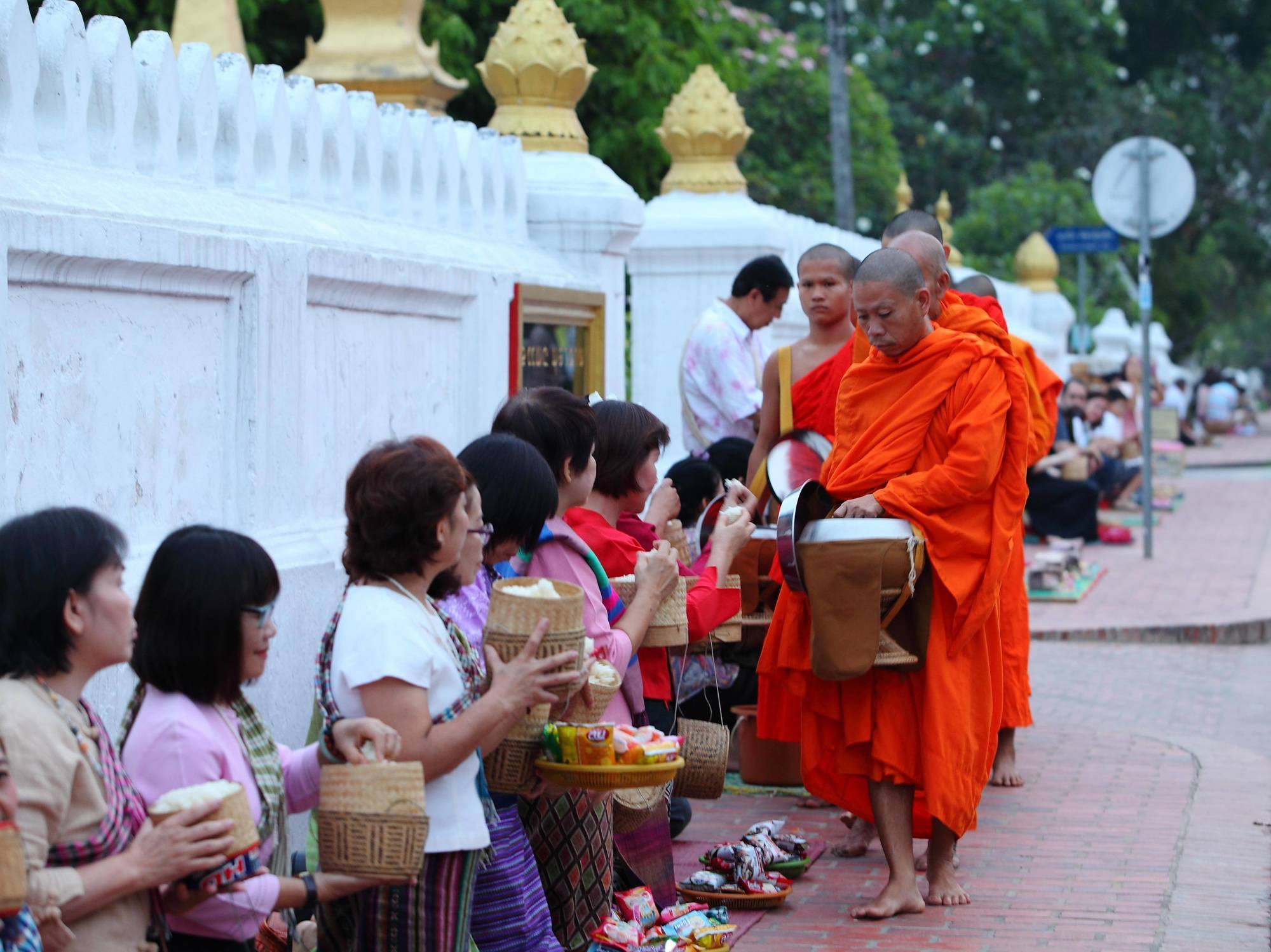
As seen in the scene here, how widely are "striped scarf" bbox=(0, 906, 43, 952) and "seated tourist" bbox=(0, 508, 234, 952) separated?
43 millimetres

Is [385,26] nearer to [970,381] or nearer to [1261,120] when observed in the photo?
[970,381]

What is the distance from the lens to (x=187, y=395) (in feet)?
14.8

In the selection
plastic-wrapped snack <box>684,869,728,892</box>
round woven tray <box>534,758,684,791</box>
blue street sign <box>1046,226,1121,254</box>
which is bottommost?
plastic-wrapped snack <box>684,869,728,892</box>

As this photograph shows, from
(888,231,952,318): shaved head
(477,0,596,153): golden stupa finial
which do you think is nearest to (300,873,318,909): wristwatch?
(888,231,952,318): shaved head

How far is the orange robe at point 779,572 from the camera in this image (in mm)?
5234

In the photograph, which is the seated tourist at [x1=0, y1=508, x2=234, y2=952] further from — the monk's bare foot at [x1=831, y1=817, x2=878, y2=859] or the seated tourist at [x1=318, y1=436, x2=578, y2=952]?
→ the monk's bare foot at [x1=831, y1=817, x2=878, y2=859]

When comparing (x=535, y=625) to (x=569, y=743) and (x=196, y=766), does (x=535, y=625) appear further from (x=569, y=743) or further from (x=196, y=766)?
(x=196, y=766)

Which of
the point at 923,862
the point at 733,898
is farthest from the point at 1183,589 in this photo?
the point at 733,898

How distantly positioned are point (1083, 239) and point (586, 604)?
16.8m

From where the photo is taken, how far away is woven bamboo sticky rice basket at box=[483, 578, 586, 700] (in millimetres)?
3373

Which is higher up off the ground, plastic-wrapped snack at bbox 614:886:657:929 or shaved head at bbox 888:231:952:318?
shaved head at bbox 888:231:952:318

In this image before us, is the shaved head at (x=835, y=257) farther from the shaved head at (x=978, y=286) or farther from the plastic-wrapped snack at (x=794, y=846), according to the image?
the plastic-wrapped snack at (x=794, y=846)

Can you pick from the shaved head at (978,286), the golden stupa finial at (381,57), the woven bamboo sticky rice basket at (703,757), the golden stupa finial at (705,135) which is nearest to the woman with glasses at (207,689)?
the woven bamboo sticky rice basket at (703,757)

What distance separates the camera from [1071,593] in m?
12.2
